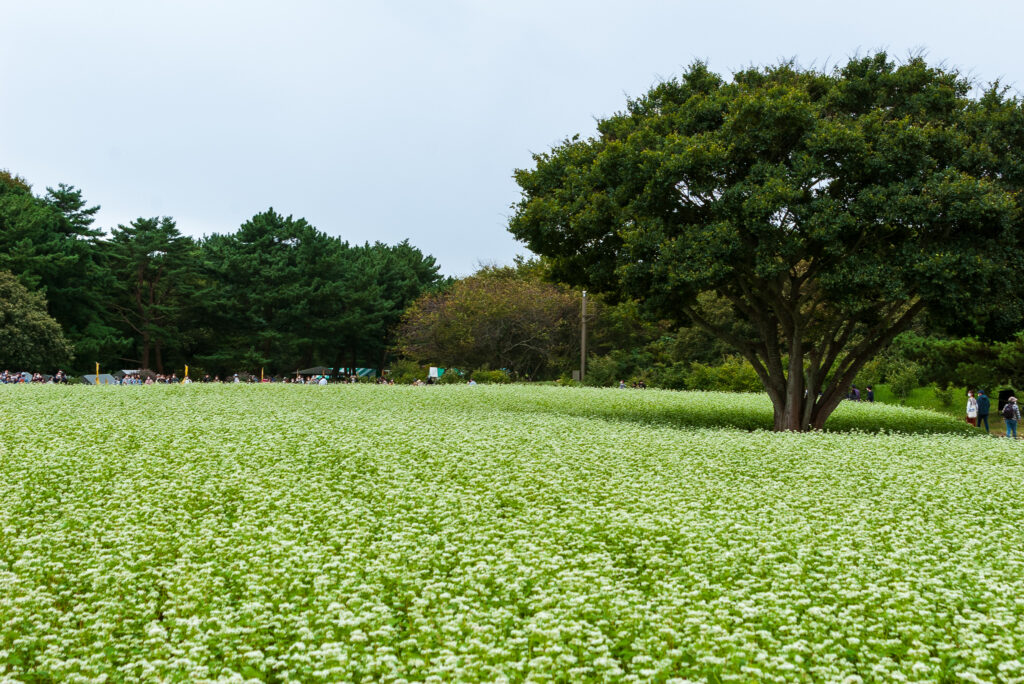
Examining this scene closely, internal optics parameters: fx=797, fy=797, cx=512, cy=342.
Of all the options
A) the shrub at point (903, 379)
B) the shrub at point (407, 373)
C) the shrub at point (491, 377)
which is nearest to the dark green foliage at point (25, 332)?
the shrub at point (407, 373)

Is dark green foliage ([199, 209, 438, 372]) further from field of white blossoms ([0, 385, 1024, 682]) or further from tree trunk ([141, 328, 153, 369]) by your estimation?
field of white blossoms ([0, 385, 1024, 682])

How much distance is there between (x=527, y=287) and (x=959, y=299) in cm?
4113

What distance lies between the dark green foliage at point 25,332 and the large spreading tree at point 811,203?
131 ft

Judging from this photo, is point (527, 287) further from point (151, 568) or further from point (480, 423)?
point (151, 568)

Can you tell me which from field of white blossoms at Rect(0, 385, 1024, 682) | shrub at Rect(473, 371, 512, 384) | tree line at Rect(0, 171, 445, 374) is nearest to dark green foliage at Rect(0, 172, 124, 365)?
tree line at Rect(0, 171, 445, 374)

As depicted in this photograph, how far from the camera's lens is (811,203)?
18.8 metres

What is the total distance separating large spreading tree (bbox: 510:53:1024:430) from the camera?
1852 centimetres

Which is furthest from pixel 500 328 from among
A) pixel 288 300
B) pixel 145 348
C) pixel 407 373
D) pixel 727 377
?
pixel 145 348

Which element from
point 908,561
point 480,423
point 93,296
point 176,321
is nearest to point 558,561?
point 908,561

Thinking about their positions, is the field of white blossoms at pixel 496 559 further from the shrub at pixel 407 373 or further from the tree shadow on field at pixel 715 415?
the shrub at pixel 407 373

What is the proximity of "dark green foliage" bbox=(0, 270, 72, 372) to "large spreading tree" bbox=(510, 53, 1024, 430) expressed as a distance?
131 ft

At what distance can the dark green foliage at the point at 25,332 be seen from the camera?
48.3 metres

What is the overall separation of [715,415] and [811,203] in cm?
1029

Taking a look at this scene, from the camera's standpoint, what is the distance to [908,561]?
335 inches
